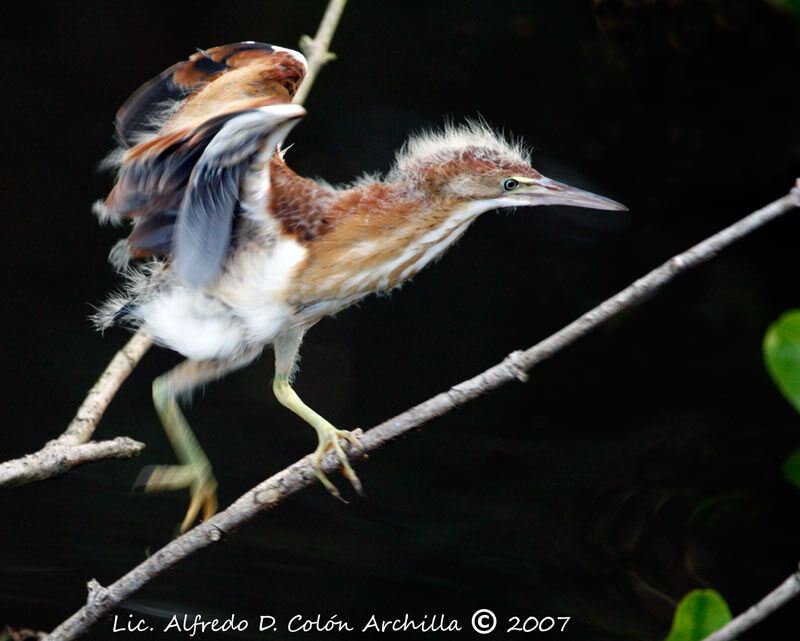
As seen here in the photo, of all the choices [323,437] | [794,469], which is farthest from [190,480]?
[794,469]

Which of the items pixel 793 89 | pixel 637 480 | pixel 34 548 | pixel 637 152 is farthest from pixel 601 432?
pixel 34 548

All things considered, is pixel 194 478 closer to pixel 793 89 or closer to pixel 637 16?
pixel 637 16

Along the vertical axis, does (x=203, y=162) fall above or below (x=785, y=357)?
above

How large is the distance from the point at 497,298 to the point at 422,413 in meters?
1.09

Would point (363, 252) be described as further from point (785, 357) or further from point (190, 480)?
point (785, 357)

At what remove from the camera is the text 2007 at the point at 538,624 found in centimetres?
171

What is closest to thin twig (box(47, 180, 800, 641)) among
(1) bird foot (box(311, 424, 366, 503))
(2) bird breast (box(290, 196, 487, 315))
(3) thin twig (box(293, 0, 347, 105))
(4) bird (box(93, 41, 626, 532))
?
(1) bird foot (box(311, 424, 366, 503))

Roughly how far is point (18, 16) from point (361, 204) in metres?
1.06

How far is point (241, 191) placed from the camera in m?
1.25

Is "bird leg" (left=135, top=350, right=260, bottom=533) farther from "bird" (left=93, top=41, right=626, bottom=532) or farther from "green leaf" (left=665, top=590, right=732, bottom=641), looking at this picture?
"green leaf" (left=665, top=590, right=732, bottom=641)

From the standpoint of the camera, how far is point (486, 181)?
4.15 ft

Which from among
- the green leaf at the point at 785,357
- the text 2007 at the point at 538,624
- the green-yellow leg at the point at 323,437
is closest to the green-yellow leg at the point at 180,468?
the green-yellow leg at the point at 323,437

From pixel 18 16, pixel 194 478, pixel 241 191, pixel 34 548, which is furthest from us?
pixel 18 16

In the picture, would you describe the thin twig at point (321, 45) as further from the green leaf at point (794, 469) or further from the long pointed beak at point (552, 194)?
the green leaf at point (794, 469)
